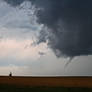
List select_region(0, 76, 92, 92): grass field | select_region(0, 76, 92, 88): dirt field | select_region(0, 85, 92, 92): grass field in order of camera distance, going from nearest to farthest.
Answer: select_region(0, 85, 92, 92): grass field → select_region(0, 76, 92, 92): grass field → select_region(0, 76, 92, 88): dirt field

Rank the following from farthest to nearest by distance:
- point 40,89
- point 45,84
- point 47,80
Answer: point 47,80 → point 45,84 → point 40,89

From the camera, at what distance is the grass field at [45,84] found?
33875 millimetres

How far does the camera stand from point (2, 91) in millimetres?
33344

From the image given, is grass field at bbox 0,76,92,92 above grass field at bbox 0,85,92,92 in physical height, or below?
above

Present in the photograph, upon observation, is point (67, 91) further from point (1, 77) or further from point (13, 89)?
point (1, 77)

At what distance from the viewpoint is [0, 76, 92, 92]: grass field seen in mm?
33875

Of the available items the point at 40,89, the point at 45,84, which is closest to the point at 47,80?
the point at 45,84

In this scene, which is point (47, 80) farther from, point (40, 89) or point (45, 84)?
point (40, 89)

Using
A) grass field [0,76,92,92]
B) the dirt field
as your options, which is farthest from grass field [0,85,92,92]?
the dirt field

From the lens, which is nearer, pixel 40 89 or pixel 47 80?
pixel 40 89

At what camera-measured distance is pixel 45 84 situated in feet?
126

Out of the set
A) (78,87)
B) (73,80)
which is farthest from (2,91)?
(73,80)

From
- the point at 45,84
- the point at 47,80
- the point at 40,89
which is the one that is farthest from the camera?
the point at 47,80

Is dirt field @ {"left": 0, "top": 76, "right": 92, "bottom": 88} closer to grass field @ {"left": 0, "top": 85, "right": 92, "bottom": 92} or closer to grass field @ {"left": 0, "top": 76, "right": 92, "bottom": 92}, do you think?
grass field @ {"left": 0, "top": 76, "right": 92, "bottom": 92}
